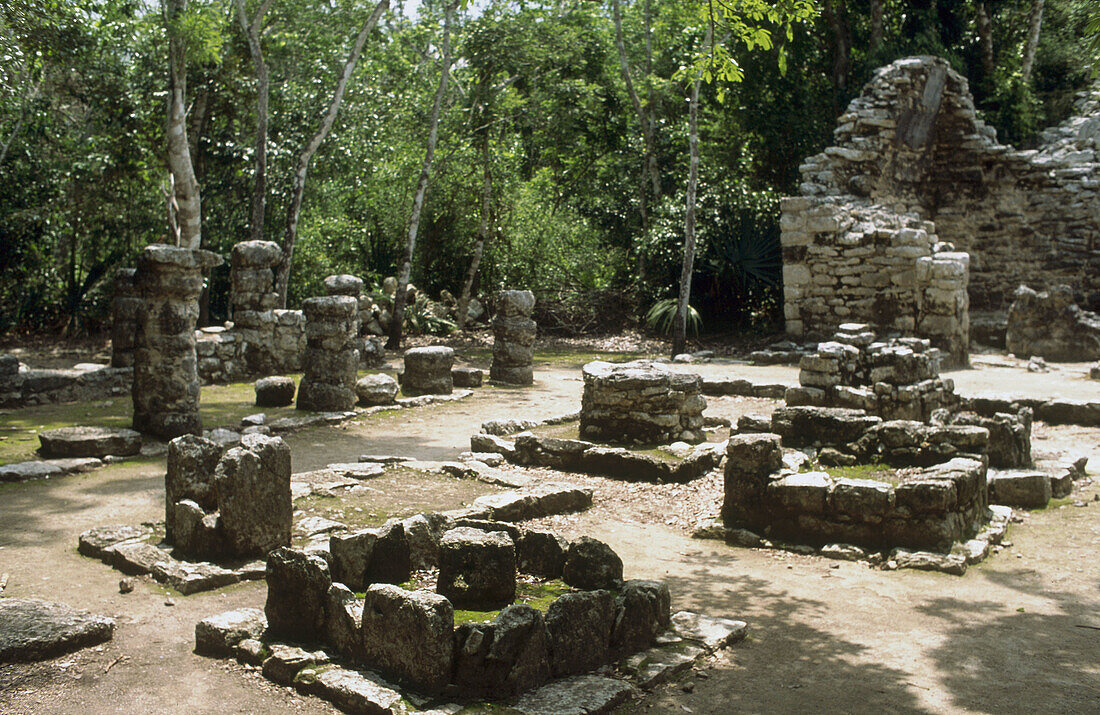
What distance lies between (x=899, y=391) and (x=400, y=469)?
5.33 metres

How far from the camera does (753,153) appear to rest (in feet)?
74.2

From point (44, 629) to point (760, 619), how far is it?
4034 mm

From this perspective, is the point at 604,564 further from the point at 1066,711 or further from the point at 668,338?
the point at 668,338

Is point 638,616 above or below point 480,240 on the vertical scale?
below

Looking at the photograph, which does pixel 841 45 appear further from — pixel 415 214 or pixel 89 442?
pixel 89 442

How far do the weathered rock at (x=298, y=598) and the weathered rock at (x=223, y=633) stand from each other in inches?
4.0

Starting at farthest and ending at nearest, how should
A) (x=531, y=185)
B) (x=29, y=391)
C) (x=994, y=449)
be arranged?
1. (x=531, y=185)
2. (x=29, y=391)
3. (x=994, y=449)

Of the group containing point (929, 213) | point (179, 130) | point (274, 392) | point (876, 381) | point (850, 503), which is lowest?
point (850, 503)

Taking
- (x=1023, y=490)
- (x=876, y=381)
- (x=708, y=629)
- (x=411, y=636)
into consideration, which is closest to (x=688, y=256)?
(x=876, y=381)

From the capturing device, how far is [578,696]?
14.8 feet

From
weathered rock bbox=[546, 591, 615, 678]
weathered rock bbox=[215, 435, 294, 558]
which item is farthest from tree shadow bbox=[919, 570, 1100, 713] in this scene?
weathered rock bbox=[215, 435, 294, 558]

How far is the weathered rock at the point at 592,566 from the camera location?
5.66m

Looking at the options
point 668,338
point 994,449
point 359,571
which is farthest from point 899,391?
point 668,338

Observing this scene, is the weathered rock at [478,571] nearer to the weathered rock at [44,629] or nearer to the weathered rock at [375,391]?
the weathered rock at [44,629]
